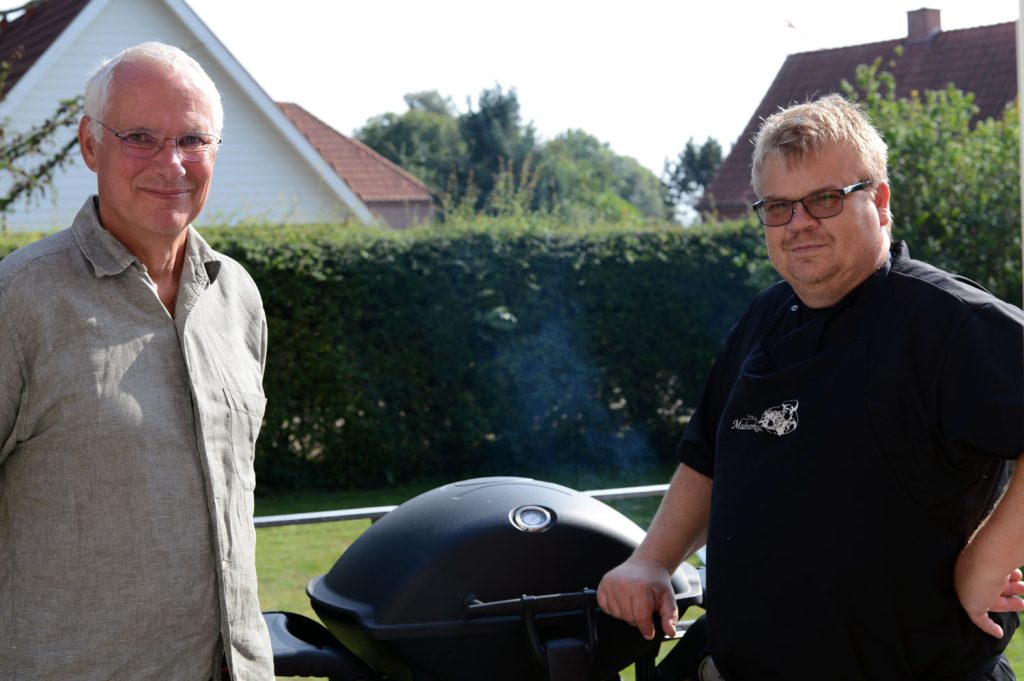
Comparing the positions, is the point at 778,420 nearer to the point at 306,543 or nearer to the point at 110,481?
the point at 110,481

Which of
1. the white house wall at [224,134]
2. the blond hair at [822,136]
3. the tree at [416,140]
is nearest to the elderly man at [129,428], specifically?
the blond hair at [822,136]

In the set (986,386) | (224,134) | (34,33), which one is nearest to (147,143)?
(986,386)

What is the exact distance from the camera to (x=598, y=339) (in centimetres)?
1005

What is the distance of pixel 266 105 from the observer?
54.7 feet

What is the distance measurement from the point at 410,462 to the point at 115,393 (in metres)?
7.73

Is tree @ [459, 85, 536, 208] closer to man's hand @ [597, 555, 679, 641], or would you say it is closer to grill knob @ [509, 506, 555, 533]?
grill knob @ [509, 506, 555, 533]

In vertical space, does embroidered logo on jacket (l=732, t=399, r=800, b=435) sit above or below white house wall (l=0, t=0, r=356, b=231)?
below

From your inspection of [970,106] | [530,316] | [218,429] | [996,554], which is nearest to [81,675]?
[218,429]

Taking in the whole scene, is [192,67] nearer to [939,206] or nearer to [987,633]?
[987,633]

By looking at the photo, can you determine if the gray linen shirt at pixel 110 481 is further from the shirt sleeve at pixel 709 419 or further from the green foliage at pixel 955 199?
the green foliage at pixel 955 199

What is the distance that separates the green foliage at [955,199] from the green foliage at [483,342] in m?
1.31

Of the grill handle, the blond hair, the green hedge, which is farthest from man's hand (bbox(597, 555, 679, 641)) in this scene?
the green hedge

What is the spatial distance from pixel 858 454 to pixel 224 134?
15.3 meters

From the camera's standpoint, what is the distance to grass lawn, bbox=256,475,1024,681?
6.00 m
